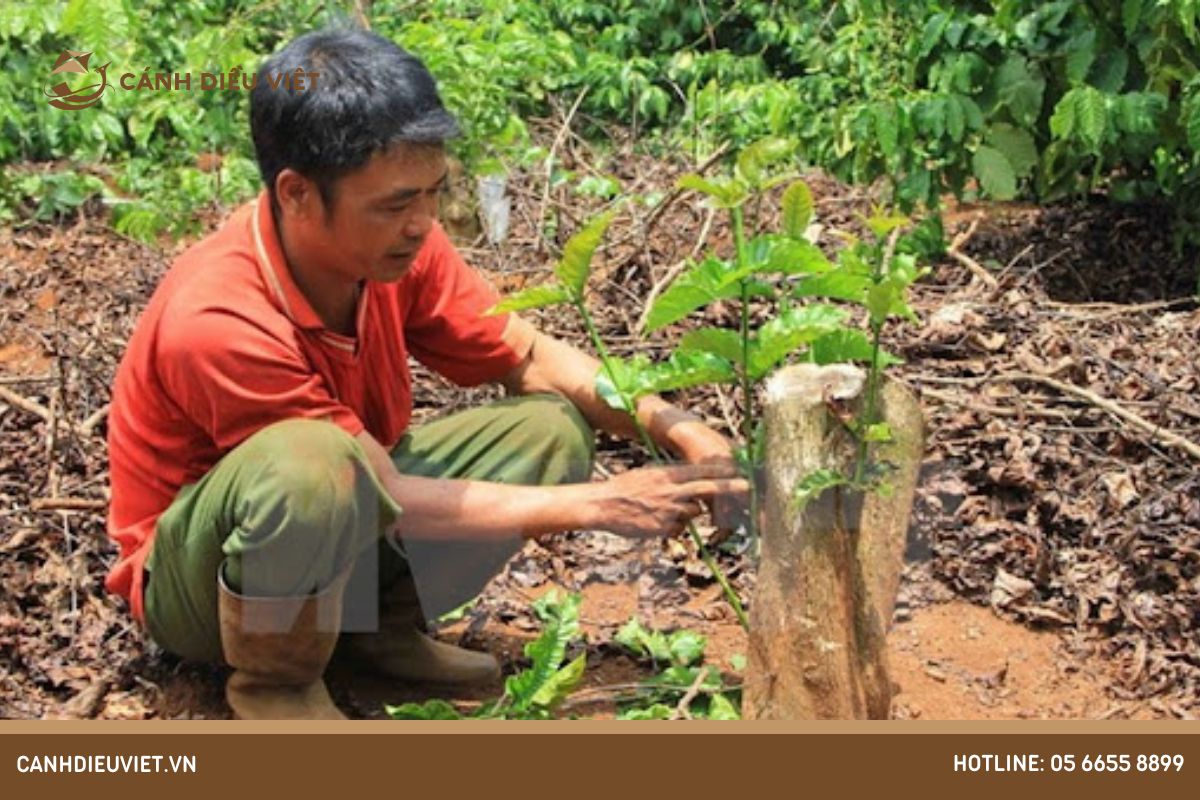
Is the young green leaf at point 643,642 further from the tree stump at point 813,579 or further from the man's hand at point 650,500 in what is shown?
the man's hand at point 650,500

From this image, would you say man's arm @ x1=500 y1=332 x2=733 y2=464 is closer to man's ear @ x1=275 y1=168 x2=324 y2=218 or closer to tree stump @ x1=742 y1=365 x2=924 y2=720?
tree stump @ x1=742 y1=365 x2=924 y2=720

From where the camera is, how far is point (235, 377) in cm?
290

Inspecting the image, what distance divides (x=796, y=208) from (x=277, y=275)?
92 cm

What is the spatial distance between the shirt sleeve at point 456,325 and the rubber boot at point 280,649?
22.5 inches

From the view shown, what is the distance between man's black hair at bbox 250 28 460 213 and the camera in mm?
2910

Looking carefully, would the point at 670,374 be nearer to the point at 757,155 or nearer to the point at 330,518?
the point at 757,155

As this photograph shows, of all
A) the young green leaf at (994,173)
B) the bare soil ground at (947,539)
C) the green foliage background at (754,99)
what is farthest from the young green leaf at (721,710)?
the young green leaf at (994,173)

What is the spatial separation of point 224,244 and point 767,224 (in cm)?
304

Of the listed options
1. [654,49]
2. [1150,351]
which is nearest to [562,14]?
[654,49]

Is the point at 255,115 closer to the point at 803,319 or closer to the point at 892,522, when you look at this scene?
the point at 803,319

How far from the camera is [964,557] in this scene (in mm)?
4008

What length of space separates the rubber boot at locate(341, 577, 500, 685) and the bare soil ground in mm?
51

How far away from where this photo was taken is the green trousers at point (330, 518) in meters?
2.88

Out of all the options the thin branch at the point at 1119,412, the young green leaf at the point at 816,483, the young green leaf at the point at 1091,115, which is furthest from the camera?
the young green leaf at the point at 1091,115
